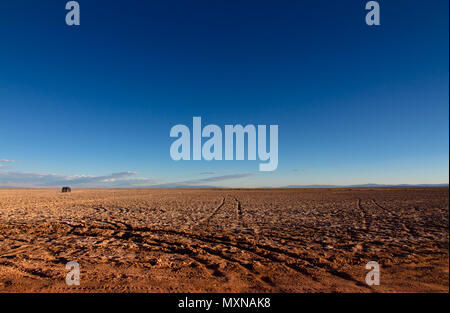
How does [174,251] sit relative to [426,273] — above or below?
below

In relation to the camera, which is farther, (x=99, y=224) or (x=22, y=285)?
(x=99, y=224)

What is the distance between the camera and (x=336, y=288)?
4.59 m

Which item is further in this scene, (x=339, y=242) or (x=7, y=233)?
(x=7, y=233)

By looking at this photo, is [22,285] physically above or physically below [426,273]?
below

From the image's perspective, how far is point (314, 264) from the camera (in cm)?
586

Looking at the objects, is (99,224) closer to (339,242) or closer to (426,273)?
(339,242)
